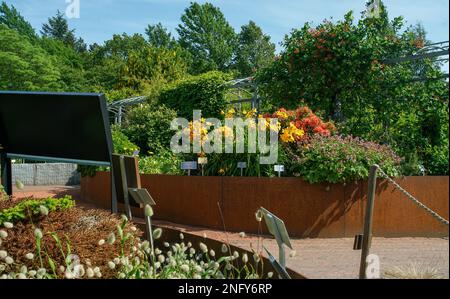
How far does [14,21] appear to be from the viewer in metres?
37.1

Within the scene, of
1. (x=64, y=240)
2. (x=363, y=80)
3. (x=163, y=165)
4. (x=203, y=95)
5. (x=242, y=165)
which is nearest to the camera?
(x=64, y=240)

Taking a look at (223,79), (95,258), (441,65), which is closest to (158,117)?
(223,79)

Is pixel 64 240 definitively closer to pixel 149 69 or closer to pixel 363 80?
pixel 363 80

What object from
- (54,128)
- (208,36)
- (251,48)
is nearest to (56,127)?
(54,128)

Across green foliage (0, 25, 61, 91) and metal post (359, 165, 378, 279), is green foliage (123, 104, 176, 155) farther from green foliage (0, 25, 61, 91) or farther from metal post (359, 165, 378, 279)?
green foliage (0, 25, 61, 91)

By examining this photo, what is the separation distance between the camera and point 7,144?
7164 mm

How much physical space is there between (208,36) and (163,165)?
17416 mm

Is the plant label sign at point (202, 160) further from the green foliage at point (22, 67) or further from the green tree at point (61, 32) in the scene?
the green tree at point (61, 32)

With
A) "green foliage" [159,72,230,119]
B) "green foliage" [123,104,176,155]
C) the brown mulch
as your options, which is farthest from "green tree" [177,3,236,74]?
the brown mulch

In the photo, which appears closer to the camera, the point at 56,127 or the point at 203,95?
the point at 56,127

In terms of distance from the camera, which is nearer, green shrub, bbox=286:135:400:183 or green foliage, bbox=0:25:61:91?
green shrub, bbox=286:135:400:183

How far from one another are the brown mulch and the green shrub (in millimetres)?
3260

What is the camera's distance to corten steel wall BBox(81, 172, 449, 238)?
22.2ft

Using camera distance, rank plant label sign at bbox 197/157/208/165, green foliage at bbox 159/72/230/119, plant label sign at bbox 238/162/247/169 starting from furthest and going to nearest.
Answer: green foliage at bbox 159/72/230/119 < plant label sign at bbox 197/157/208/165 < plant label sign at bbox 238/162/247/169
